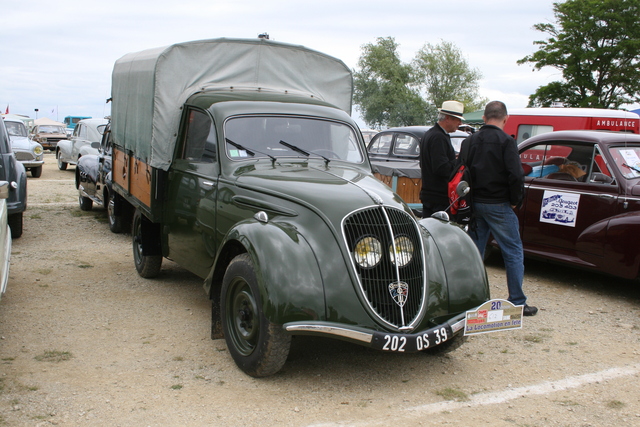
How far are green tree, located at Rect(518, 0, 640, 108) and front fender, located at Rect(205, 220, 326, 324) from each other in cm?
3596

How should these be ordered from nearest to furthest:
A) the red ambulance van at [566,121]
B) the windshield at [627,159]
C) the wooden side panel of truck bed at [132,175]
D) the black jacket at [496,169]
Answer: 1. the black jacket at [496,169]
2. the wooden side panel of truck bed at [132,175]
3. the windshield at [627,159]
4. the red ambulance van at [566,121]

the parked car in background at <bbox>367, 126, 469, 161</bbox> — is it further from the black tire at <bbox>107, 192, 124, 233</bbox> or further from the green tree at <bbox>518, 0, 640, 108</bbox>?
the green tree at <bbox>518, 0, 640, 108</bbox>

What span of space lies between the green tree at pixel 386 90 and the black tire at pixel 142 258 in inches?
2039

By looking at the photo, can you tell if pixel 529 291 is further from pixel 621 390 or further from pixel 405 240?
pixel 405 240

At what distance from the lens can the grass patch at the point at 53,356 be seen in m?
4.43

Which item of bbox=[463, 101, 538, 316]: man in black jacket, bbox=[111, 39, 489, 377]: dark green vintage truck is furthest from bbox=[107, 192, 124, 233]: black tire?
bbox=[463, 101, 538, 316]: man in black jacket

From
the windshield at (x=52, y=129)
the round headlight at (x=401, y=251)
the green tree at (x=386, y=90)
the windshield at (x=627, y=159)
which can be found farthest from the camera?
the green tree at (x=386, y=90)

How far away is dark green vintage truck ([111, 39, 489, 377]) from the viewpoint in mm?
3881

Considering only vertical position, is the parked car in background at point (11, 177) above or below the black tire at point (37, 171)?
above

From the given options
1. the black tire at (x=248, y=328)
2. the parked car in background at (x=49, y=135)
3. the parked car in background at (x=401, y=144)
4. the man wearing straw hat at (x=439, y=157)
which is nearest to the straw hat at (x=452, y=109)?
the man wearing straw hat at (x=439, y=157)

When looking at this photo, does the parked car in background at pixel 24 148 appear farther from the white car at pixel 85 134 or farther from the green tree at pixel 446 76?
the green tree at pixel 446 76

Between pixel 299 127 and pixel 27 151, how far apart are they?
15.5 m

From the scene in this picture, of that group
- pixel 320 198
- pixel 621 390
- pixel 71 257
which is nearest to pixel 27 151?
pixel 71 257

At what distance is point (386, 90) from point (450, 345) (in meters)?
56.7
